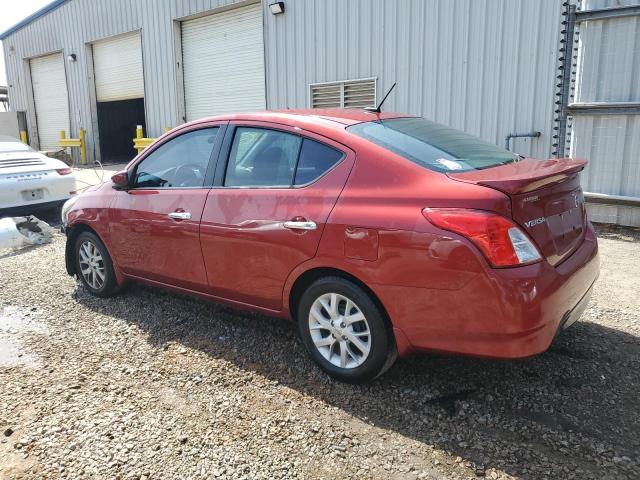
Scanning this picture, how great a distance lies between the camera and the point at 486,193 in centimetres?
255

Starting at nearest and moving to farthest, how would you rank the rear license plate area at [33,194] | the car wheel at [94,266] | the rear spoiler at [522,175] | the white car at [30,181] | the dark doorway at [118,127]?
the rear spoiler at [522,175] < the car wheel at [94,266] < the white car at [30,181] < the rear license plate area at [33,194] < the dark doorway at [118,127]

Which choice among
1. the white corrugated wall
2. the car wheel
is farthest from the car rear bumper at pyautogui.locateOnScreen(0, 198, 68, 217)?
the white corrugated wall

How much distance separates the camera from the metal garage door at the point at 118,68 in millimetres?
14787

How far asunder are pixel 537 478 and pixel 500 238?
1.07 metres

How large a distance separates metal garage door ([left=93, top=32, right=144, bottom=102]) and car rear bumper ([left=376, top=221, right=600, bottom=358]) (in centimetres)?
1392

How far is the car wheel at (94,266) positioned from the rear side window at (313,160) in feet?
7.18

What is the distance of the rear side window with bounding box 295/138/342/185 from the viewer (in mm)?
3135

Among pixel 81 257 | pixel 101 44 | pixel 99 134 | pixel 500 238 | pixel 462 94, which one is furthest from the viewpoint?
pixel 99 134

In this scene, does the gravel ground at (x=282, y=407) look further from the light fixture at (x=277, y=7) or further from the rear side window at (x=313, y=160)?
the light fixture at (x=277, y=7)

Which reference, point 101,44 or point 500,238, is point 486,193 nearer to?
point 500,238

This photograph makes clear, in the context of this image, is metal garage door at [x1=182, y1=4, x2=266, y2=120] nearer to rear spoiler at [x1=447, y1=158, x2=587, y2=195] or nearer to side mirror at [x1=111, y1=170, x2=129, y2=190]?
side mirror at [x1=111, y1=170, x2=129, y2=190]

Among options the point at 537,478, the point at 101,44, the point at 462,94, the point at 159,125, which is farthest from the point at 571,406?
the point at 101,44

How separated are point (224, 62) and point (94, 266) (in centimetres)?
881

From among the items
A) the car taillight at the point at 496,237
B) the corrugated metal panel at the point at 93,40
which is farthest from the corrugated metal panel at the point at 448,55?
the car taillight at the point at 496,237
